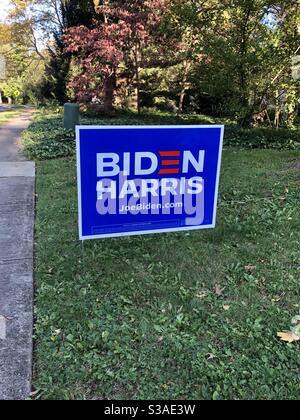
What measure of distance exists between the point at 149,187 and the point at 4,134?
9.11 m

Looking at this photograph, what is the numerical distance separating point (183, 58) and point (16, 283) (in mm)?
12605

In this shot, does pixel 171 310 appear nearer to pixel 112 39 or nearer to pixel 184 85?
pixel 112 39

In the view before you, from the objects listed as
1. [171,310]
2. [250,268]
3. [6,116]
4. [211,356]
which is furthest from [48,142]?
[6,116]

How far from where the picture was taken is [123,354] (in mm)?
2385

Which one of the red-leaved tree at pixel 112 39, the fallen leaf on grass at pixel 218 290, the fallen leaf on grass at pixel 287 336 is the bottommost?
the fallen leaf on grass at pixel 218 290

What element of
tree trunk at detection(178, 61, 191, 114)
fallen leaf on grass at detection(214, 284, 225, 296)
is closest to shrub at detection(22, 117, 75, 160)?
fallen leaf on grass at detection(214, 284, 225, 296)

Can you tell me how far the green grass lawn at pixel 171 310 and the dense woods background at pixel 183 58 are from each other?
14.3ft

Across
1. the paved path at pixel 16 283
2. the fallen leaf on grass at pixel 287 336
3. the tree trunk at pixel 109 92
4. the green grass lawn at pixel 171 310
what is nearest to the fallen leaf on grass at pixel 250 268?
the green grass lawn at pixel 171 310

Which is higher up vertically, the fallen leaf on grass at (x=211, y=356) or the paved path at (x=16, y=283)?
the fallen leaf on grass at (x=211, y=356)

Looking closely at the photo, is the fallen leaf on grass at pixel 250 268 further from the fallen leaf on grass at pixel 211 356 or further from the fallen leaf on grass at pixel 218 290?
the fallen leaf on grass at pixel 211 356

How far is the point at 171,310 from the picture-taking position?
282 centimetres

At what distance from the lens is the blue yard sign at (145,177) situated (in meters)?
2.99

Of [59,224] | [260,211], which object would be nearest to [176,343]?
[59,224]

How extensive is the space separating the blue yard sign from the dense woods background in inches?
174
